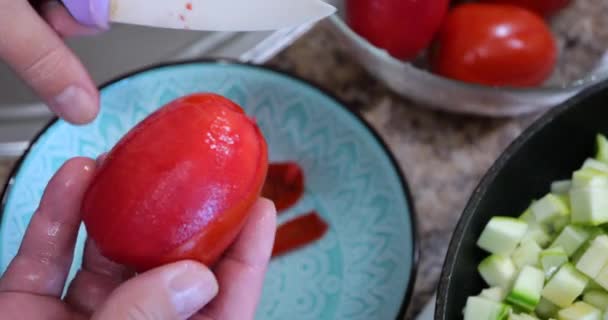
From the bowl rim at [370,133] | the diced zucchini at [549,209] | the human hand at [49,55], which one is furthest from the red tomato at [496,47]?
the human hand at [49,55]

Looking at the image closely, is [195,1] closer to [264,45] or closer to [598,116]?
[264,45]

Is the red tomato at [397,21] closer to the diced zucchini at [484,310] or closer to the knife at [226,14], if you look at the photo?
the knife at [226,14]

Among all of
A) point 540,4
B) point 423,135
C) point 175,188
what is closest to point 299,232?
point 423,135

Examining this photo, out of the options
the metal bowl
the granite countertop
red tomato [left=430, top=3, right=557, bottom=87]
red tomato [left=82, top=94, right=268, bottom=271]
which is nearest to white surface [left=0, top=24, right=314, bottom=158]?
the granite countertop

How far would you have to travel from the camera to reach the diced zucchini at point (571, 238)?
738 millimetres

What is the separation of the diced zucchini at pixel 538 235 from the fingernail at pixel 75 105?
1.68 ft

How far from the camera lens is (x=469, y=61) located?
3.11 ft

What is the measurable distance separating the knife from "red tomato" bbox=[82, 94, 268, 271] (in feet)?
0.39

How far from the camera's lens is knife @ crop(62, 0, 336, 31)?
76cm

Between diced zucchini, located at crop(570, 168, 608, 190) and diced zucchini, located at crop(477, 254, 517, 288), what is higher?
diced zucchini, located at crop(570, 168, 608, 190)

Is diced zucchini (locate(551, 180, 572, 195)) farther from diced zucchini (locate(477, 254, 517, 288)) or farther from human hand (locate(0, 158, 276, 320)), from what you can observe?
human hand (locate(0, 158, 276, 320))

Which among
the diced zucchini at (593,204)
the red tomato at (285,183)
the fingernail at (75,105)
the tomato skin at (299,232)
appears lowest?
the tomato skin at (299,232)

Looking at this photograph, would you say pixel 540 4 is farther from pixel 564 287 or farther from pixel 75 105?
pixel 75 105

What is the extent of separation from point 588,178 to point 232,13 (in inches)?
16.9
